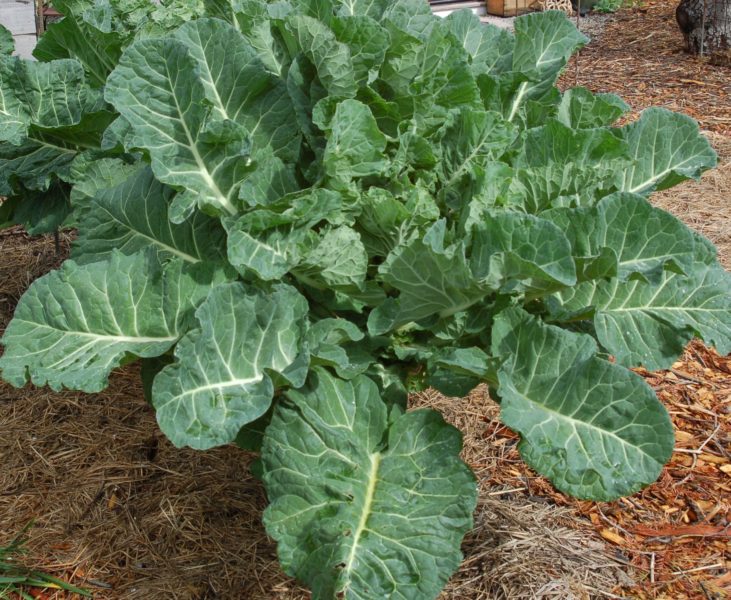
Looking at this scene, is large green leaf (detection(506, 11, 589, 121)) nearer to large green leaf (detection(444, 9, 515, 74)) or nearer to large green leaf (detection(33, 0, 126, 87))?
large green leaf (detection(444, 9, 515, 74))

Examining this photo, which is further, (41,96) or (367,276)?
(41,96)

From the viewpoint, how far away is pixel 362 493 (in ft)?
5.75

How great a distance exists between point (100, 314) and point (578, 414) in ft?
3.87

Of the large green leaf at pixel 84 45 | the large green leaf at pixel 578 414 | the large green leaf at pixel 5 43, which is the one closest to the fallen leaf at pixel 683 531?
the large green leaf at pixel 578 414

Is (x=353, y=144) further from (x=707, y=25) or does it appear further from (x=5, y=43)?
(x=707, y=25)

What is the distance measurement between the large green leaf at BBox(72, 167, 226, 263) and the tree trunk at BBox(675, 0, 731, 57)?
6.21 meters

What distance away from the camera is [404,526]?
5.60 feet

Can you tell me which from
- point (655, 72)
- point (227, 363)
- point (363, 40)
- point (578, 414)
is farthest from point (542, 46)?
point (655, 72)

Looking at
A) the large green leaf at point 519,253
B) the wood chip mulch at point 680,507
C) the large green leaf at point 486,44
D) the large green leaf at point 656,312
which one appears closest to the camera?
the large green leaf at point 519,253

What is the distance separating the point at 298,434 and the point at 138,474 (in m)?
1.20

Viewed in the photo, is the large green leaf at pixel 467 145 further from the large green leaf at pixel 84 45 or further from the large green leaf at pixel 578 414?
the large green leaf at pixel 84 45

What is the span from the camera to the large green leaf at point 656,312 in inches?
78.7

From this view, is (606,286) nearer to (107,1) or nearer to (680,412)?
(680,412)

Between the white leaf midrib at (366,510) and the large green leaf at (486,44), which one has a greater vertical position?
the large green leaf at (486,44)
